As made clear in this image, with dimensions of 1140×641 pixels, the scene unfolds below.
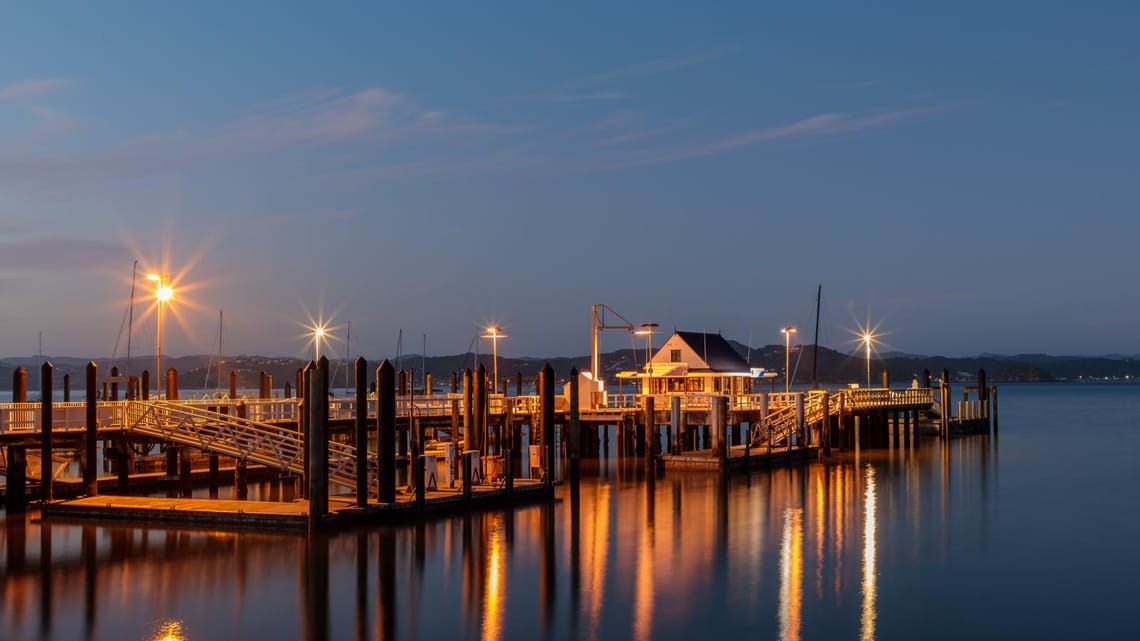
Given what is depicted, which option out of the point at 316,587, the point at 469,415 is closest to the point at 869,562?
the point at 316,587

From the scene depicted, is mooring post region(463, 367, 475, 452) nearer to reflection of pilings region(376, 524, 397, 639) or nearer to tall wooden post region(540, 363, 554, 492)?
tall wooden post region(540, 363, 554, 492)

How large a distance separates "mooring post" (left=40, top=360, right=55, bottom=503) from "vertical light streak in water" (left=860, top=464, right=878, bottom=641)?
80.3ft

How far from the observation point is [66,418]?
38.6 metres

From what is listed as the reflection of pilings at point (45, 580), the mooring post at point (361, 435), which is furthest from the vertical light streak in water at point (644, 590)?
the reflection of pilings at point (45, 580)

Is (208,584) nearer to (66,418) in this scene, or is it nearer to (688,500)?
(66,418)

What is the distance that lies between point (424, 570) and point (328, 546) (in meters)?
3.30

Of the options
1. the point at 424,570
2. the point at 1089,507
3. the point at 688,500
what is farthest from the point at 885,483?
the point at 424,570

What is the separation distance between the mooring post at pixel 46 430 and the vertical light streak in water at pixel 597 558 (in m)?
17.0

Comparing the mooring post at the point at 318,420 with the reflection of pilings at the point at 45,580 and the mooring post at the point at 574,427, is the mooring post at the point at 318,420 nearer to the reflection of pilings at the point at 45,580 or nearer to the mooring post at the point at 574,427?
the reflection of pilings at the point at 45,580

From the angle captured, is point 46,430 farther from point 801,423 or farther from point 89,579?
point 801,423

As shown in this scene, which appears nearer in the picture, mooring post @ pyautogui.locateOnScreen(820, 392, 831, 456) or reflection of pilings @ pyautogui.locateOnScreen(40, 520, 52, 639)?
reflection of pilings @ pyautogui.locateOnScreen(40, 520, 52, 639)

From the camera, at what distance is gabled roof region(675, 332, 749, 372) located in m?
66.7

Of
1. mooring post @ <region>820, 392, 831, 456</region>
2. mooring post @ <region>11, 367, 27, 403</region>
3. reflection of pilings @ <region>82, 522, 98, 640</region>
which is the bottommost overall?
reflection of pilings @ <region>82, 522, 98, 640</region>

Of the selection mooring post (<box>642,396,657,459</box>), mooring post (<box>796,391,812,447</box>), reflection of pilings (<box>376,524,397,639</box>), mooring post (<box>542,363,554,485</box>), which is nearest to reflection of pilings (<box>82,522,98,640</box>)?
reflection of pilings (<box>376,524,397,639</box>)
